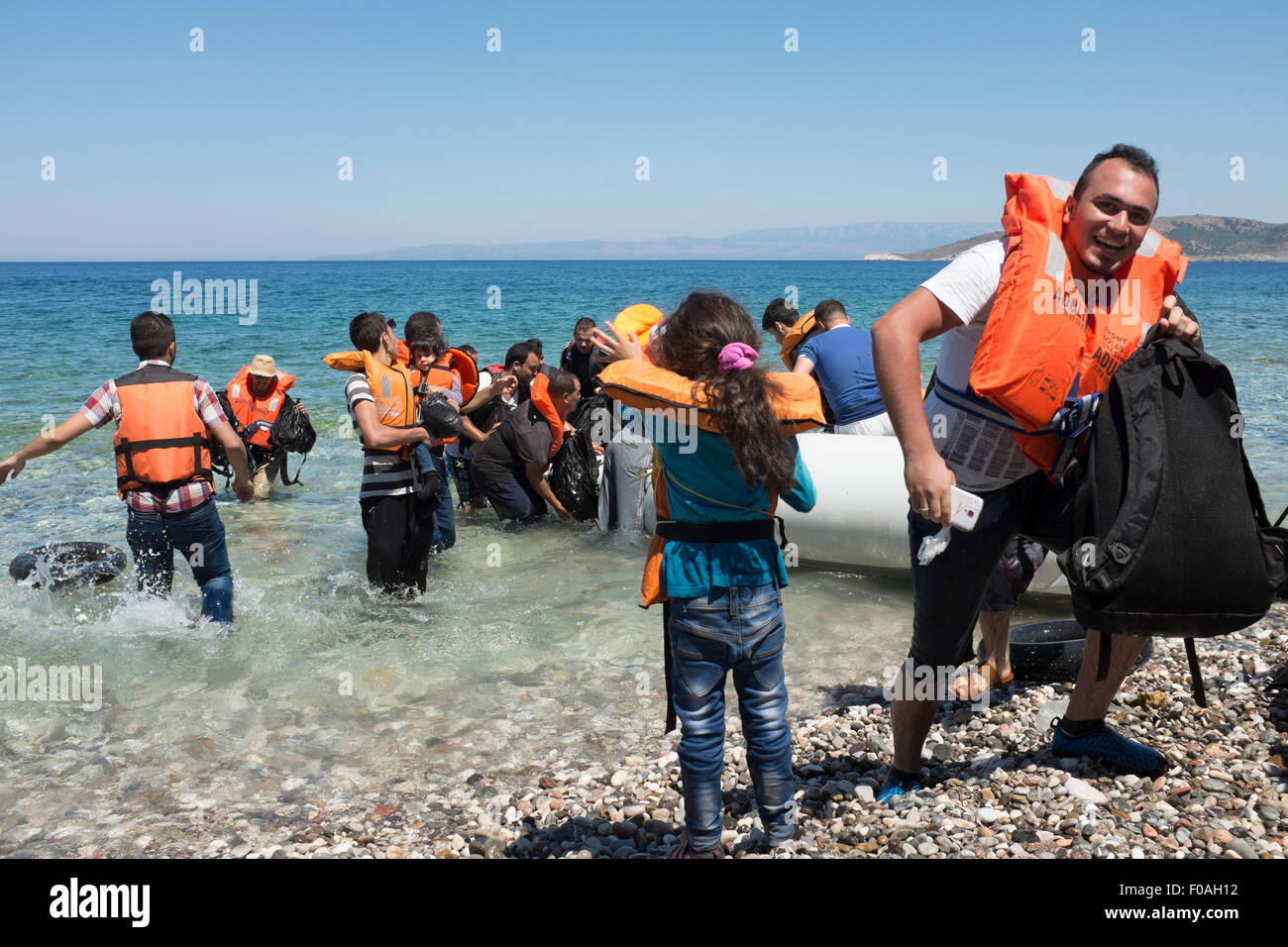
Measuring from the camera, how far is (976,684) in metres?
4.42

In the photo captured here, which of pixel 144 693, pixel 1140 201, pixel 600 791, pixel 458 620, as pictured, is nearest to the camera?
pixel 1140 201

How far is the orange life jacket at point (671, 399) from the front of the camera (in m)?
2.77

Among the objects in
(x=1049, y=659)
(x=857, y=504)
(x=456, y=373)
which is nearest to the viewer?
(x=1049, y=659)

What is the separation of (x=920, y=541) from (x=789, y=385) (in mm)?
686

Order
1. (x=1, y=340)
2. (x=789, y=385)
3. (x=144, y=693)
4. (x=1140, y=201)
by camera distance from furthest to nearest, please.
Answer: (x=1, y=340), (x=144, y=693), (x=789, y=385), (x=1140, y=201)

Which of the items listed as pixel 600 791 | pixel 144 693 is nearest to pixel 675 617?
pixel 600 791

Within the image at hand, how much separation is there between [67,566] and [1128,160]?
281 inches

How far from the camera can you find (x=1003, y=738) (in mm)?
3916

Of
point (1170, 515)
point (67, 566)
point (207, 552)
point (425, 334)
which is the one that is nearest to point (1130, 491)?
point (1170, 515)

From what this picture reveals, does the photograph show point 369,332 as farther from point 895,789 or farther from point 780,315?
point 895,789

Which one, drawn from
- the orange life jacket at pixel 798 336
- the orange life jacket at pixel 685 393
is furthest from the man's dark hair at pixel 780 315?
the orange life jacket at pixel 685 393

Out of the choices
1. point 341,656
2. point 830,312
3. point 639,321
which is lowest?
point 341,656

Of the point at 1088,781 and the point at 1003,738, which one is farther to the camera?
the point at 1003,738

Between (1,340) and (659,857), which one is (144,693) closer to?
(659,857)
